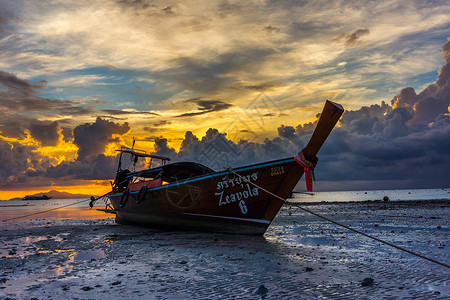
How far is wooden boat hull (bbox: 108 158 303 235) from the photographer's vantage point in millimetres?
12180

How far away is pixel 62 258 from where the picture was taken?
9453mm

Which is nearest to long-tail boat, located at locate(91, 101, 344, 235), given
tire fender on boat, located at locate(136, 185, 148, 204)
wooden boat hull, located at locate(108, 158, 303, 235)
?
wooden boat hull, located at locate(108, 158, 303, 235)

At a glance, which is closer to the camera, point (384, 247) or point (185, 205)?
point (384, 247)

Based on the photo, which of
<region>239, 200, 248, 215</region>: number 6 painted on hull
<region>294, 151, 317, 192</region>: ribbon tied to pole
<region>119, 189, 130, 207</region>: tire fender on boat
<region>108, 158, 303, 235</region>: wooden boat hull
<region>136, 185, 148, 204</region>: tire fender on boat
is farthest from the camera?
<region>119, 189, 130, 207</region>: tire fender on boat

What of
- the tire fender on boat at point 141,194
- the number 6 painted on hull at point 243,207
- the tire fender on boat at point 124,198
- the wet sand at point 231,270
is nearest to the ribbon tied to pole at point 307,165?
the wet sand at point 231,270

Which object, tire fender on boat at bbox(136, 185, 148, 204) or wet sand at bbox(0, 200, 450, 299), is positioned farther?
tire fender on boat at bbox(136, 185, 148, 204)

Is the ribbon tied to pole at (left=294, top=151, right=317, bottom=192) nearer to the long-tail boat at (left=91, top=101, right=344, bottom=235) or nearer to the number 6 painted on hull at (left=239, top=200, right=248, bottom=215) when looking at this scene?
the long-tail boat at (left=91, top=101, right=344, bottom=235)

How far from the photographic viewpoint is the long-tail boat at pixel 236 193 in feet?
37.5

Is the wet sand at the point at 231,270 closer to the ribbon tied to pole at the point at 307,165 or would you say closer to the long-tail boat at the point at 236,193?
the long-tail boat at the point at 236,193

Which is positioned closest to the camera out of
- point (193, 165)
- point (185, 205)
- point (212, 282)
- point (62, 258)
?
point (212, 282)

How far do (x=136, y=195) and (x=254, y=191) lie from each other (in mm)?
9099

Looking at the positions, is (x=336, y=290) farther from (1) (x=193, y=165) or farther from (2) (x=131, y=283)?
(1) (x=193, y=165)

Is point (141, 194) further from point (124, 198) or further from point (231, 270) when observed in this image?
point (231, 270)

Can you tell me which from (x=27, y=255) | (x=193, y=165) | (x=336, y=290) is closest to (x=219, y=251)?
(x=336, y=290)
